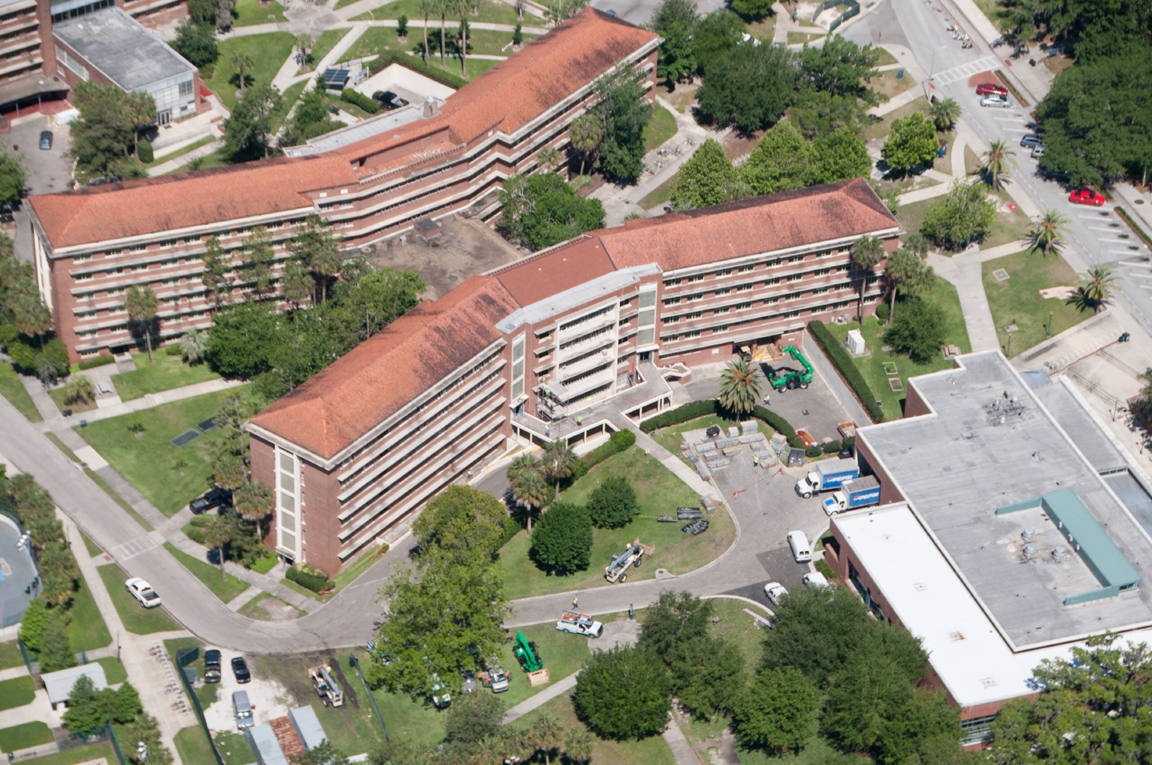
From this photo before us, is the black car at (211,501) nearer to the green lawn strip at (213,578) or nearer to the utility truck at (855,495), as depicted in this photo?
the green lawn strip at (213,578)

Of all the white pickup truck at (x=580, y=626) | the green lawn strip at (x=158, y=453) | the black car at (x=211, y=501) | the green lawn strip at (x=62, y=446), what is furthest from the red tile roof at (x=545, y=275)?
the green lawn strip at (x=62, y=446)

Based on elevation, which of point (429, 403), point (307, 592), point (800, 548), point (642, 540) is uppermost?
point (429, 403)

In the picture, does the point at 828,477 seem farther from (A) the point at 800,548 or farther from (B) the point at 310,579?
(B) the point at 310,579

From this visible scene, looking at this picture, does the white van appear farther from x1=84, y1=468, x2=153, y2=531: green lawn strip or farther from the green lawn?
x1=84, y1=468, x2=153, y2=531: green lawn strip

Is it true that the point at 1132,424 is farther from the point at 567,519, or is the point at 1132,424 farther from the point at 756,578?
the point at 567,519

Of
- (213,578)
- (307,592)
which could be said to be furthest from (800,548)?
(213,578)

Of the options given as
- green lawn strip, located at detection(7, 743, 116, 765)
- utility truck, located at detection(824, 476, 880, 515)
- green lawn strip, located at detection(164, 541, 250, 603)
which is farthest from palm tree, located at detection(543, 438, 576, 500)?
green lawn strip, located at detection(7, 743, 116, 765)
